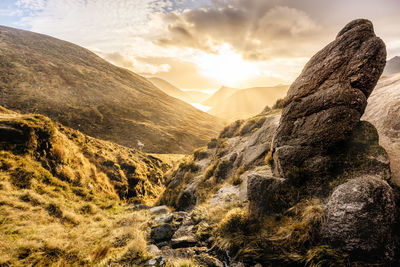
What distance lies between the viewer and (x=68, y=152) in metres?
14.0

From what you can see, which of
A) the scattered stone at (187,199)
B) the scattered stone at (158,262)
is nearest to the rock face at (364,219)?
the scattered stone at (158,262)

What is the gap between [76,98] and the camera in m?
61.7

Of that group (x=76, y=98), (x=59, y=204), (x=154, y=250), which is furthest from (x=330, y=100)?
(x=76, y=98)

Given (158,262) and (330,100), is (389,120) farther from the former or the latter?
(158,262)

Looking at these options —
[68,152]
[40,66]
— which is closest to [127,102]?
[40,66]

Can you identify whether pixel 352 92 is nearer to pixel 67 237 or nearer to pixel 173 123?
pixel 67 237

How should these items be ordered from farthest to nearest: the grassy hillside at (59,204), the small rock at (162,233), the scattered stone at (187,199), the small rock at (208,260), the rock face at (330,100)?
the scattered stone at (187,199), the small rock at (162,233), the grassy hillside at (59,204), the rock face at (330,100), the small rock at (208,260)

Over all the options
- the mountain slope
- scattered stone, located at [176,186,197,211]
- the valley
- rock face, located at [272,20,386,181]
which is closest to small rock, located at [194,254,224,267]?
the valley

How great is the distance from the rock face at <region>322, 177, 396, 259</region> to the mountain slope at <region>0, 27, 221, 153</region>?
5066cm

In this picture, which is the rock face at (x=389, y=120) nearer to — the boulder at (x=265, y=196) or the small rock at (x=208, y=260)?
the boulder at (x=265, y=196)

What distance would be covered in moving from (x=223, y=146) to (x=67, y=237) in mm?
13891

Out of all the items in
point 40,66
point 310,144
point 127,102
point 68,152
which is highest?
point 40,66

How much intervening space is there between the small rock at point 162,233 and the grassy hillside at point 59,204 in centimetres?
52

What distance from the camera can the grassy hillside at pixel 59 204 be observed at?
6.59 meters
